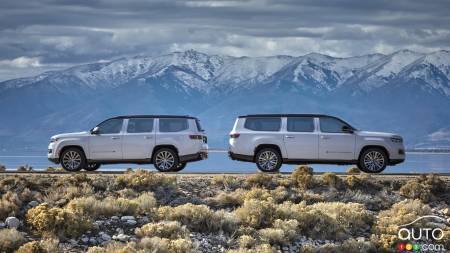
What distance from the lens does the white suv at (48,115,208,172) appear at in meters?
33.4

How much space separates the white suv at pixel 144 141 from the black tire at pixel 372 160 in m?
5.82

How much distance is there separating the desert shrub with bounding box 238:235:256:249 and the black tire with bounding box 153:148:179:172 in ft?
32.7

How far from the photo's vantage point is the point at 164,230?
78.1 ft

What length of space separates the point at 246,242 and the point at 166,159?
10.4 m

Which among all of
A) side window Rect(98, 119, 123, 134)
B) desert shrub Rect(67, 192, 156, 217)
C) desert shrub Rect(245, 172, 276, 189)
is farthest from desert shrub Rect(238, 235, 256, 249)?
side window Rect(98, 119, 123, 134)

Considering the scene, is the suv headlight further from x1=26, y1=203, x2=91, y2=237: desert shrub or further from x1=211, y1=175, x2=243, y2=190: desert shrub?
x1=26, y1=203, x2=91, y2=237: desert shrub

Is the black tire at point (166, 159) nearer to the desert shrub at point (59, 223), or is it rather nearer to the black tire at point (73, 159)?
the black tire at point (73, 159)

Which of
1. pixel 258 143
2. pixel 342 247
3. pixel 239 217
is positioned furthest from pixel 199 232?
pixel 258 143

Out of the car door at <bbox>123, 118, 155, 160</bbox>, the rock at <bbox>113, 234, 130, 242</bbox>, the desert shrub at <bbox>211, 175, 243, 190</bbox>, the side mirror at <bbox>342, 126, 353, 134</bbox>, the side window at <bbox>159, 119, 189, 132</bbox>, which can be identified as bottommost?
the rock at <bbox>113, 234, 130, 242</bbox>

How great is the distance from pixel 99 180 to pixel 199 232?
5428 millimetres

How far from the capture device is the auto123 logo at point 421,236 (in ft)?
84.1

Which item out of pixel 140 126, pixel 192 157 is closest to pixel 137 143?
pixel 140 126

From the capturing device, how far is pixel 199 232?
25.0m

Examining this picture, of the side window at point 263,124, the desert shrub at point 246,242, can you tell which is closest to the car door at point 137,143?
the side window at point 263,124
